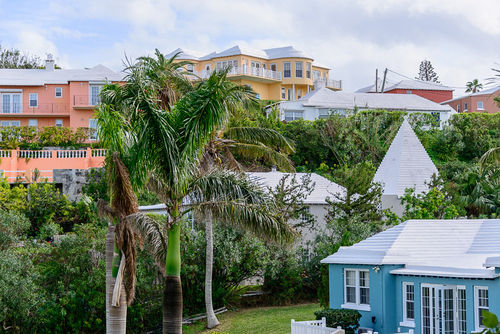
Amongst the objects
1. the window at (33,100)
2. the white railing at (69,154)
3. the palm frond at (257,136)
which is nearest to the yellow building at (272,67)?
the window at (33,100)

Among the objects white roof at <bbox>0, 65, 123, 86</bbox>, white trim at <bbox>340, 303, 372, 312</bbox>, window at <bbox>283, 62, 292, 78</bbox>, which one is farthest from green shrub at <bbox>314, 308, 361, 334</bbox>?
window at <bbox>283, 62, 292, 78</bbox>

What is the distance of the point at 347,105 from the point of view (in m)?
57.8

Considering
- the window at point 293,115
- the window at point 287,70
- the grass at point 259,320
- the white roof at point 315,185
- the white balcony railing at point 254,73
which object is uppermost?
the window at point 287,70

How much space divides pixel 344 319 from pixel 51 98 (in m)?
44.7

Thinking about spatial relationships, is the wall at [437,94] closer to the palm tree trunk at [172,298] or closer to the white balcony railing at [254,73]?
the white balcony railing at [254,73]

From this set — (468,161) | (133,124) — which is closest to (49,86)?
(468,161)

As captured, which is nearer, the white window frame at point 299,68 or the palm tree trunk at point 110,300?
the palm tree trunk at point 110,300

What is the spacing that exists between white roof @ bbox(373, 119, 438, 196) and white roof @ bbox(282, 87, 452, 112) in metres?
19.1

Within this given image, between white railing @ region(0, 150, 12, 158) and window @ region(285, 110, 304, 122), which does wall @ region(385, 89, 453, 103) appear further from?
white railing @ region(0, 150, 12, 158)

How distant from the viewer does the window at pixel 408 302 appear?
66.8 feet

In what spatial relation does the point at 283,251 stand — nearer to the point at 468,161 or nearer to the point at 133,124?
the point at 133,124

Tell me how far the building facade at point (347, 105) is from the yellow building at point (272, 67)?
9110 millimetres

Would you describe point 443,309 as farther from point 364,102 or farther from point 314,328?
point 364,102

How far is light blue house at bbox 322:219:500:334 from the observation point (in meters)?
18.6
